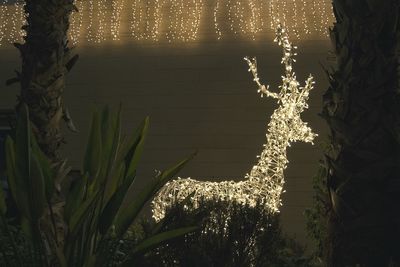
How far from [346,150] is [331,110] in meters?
0.33

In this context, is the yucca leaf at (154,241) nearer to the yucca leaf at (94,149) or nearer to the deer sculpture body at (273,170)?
the yucca leaf at (94,149)

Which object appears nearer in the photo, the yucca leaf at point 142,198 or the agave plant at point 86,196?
the agave plant at point 86,196

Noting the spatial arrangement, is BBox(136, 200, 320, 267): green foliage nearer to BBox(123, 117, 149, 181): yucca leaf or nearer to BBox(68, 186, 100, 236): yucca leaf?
BBox(123, 117, 149, 181): yucca leaf

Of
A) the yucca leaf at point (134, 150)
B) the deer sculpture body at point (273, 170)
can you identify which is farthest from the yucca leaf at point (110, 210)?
the deer sculpture body at point (273, 170)

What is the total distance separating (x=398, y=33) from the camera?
19.3ft

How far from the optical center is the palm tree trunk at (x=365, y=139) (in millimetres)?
5645

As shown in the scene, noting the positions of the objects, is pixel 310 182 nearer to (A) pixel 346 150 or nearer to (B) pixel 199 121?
(B) pixel 199 121

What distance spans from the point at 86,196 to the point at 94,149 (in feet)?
1.01

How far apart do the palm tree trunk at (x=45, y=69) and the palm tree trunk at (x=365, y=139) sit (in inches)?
114

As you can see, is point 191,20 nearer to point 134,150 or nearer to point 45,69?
point 45,69

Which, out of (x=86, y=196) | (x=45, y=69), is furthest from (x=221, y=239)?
(x=45, y=69)

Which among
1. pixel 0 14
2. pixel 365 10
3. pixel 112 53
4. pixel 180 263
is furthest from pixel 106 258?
pixel 0 14

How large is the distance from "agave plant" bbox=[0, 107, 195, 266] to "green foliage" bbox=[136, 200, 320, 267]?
0.52m

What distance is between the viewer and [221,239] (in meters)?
6.73
